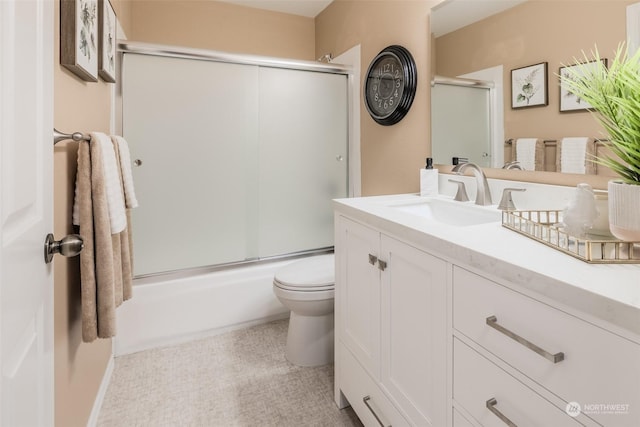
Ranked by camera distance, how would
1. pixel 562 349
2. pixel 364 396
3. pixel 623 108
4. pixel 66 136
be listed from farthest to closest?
1. pixel 364 396
2. pixel 66 136
3. pixel 623 108
4. pixel 562 349


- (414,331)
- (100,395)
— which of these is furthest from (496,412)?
(100,395)

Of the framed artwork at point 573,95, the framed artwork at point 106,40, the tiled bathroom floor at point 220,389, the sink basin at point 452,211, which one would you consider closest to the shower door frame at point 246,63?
the framed artwork at point 106,40

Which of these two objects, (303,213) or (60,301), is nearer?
(60,301)

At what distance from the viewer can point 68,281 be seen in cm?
121

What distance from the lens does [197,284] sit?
2.23 m

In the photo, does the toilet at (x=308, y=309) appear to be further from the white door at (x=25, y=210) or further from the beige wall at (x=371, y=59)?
the white door at (x=25, y=210)

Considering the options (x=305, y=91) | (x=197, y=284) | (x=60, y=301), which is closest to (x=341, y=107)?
(x=305, y=91)

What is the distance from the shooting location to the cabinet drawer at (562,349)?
0.55 m

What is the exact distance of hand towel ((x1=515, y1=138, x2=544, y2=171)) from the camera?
132cm

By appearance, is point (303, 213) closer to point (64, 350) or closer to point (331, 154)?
point (331, 154)

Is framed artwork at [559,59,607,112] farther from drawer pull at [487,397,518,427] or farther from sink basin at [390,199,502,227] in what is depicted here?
drawer pull at [487,397,518,427]

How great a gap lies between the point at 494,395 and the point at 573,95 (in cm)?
98

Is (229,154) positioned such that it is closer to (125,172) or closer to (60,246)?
(125,172)

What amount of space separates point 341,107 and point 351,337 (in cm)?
172
